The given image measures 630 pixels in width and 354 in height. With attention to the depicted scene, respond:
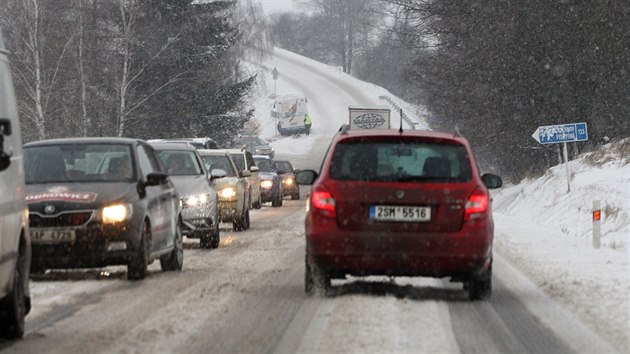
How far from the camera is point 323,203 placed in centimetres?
1119

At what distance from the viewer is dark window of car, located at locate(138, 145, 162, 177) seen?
14.1 m

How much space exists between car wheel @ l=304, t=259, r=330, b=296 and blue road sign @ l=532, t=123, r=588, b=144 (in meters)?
18.8

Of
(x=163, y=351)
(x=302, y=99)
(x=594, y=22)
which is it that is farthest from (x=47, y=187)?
(x=302, y=99)

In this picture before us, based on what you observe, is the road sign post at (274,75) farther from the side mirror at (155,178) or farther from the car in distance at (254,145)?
the side mirror at (155,178)

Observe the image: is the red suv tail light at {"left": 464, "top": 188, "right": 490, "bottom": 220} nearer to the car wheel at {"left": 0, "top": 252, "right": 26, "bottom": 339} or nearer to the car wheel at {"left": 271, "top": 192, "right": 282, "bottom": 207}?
the car wheel at {"left": 0, "top": 252, "right": 26, "bottom": 339}

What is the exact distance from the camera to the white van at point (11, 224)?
27.2ft

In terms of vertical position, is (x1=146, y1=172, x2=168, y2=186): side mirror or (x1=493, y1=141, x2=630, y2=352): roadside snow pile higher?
(x1=146, y1=172, x2=168, y2=186): side mirror

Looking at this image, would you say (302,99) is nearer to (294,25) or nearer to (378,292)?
(294,25)

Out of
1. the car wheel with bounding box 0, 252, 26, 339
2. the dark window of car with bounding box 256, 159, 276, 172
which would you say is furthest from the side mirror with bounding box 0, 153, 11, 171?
the dark window of car with bounding box 256, 159, 276, 172

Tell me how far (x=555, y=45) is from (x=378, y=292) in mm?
23854

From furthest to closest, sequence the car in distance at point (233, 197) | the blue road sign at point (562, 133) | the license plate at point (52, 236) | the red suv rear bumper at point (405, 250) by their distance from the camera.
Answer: the blue road sign at point (562, 133) → the car in distance at point (233, 197) → the license plate at point (52, 236) → the red suv rear bumper at point (405, 250)

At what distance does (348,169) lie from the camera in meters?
11.3

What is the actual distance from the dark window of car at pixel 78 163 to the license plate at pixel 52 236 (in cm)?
111

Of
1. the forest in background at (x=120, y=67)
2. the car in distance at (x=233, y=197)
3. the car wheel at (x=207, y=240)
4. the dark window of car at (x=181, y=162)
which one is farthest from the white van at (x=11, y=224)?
the forest in background at (x=120, y=67)
